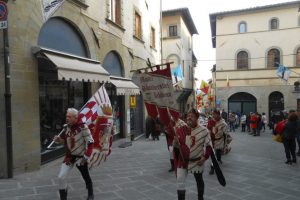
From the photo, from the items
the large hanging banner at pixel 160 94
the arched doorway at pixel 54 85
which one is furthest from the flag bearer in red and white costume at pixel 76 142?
the arched doorway at pixel 54 85

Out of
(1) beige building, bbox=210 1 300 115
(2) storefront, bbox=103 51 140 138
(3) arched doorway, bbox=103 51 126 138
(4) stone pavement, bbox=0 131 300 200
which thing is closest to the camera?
(4) stone pavement, bbox=0 131 300 200

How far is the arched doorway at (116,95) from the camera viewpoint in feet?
42.2

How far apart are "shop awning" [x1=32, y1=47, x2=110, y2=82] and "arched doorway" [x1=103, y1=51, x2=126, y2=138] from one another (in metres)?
3.01

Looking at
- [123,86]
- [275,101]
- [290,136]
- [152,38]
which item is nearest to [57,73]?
[123,86]

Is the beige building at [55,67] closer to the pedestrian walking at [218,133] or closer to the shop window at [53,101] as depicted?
the shop window at [53,101]

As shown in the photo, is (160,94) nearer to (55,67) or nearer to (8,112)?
(55,67)

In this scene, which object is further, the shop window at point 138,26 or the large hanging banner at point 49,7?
the shop window at point 138,26

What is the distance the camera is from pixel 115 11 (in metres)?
13.5

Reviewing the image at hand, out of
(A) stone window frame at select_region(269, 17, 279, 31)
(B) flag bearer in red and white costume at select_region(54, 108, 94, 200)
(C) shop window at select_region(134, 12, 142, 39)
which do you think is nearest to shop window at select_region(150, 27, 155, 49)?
(C) shop window at select_region(134, 12, 142, 39)

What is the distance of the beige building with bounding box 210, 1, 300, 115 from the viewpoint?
2856cm

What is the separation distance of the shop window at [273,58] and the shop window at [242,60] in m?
2.13

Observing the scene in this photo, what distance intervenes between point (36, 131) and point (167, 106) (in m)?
4.07

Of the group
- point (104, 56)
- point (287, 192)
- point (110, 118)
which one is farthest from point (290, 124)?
point (104, 56)

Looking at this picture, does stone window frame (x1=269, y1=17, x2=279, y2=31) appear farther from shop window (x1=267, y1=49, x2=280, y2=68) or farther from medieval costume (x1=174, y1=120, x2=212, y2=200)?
medieval costume (x1=174, y1=120, x2=212, y2=200)
